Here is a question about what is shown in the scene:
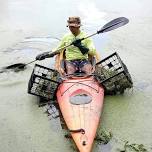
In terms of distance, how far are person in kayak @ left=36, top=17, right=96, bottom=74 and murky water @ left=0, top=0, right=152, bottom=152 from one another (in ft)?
2.42

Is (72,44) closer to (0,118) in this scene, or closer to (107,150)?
(0,118)

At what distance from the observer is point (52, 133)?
641 cm

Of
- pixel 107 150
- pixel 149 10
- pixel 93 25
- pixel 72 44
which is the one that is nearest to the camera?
pixel 107 150

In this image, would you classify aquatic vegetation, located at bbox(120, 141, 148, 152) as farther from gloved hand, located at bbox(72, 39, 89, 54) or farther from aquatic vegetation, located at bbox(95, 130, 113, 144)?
gloved hand, located at bbox(72, 39, 89, 54)

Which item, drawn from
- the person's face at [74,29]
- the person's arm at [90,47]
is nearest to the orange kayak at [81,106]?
the person's arm at [90,47]

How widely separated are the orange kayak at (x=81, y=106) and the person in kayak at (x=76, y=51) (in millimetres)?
451

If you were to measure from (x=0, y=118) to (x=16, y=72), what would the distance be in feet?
7.24

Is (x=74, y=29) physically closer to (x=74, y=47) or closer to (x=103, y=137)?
(x=74, y=47)

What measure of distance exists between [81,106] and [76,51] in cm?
166

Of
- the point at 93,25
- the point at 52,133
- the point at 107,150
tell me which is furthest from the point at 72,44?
the point at 93,25

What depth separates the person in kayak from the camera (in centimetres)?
742

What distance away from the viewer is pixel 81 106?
6266mm

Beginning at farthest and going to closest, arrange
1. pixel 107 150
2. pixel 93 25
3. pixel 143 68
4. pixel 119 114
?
1. pixel 93 25
2. pixel 143 68
3. pixel 119 114
4. pixel 107 150

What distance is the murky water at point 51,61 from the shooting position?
630cm
